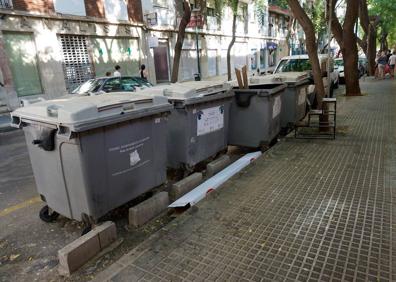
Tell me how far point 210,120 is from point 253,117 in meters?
1.10

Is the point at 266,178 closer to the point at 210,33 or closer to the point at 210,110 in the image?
the point at 210,110

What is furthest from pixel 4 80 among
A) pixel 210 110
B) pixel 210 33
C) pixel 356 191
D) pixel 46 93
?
pixel 210 33

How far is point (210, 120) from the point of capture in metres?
4.97

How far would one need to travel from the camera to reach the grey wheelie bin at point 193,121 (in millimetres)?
4480

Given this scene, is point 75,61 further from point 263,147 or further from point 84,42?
point 263,147

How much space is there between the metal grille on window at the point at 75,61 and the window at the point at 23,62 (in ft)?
4.57

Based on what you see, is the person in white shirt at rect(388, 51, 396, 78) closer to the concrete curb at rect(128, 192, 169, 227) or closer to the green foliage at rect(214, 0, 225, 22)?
the green foliage at rect(214, 0, 225, 22)

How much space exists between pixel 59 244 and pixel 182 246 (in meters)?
1.38

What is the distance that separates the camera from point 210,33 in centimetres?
2539

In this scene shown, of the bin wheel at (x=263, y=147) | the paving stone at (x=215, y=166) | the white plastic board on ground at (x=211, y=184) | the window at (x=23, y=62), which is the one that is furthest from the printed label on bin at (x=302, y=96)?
the window at (x=23, y=62)

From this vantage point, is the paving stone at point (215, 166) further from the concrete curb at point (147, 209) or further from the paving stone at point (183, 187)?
the concrete curb at point (147, 209)

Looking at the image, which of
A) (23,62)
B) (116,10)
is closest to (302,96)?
(23,62)

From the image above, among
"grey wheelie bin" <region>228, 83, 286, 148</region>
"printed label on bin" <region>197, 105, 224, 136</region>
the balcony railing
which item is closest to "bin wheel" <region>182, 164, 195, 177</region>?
"printed label on bin" <region>197, 105, 224, 136</region>

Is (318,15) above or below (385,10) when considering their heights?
above
